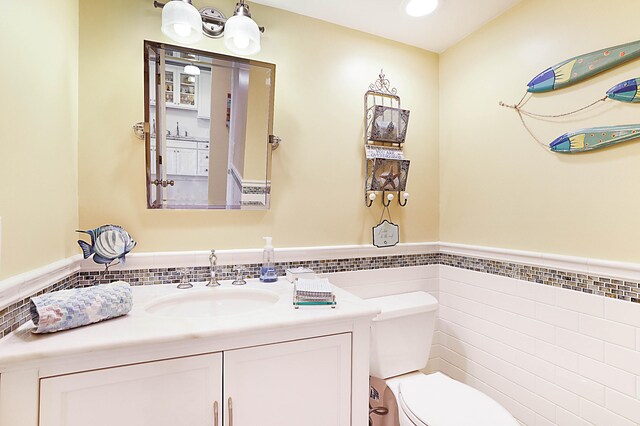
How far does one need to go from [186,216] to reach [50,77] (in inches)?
26.2

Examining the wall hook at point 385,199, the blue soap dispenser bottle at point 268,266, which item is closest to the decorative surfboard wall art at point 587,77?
the wall hook at point 385,199

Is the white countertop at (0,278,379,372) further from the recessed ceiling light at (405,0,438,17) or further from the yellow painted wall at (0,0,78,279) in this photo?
the recessed ceiling light at (405,0,438,17)

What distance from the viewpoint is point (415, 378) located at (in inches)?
57.4

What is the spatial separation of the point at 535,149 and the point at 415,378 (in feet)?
3.95

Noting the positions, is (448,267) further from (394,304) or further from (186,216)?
(186,216)

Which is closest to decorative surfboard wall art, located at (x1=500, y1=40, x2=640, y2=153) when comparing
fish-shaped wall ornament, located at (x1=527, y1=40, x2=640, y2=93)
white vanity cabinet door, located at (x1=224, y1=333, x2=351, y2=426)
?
fish-shaped wall ornament, located at (x1=527, y1=40, x2=640, y2=93)

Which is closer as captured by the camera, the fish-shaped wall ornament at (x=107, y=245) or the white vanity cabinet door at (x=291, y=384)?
the white vanity cabinet door at (x=291, y=384)

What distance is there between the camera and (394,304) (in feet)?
5.12

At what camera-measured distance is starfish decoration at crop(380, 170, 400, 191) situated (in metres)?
1.75

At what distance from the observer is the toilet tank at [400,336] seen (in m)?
1.47

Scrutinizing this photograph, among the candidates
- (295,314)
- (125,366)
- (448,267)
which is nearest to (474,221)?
(448,267)

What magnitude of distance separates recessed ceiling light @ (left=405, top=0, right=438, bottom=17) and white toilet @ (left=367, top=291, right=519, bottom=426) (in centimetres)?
143

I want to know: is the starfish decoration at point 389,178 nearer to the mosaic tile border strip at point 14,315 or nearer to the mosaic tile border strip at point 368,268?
the mosaic tile border strip at point 368,268

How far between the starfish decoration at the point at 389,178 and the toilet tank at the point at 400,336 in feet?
2.06
